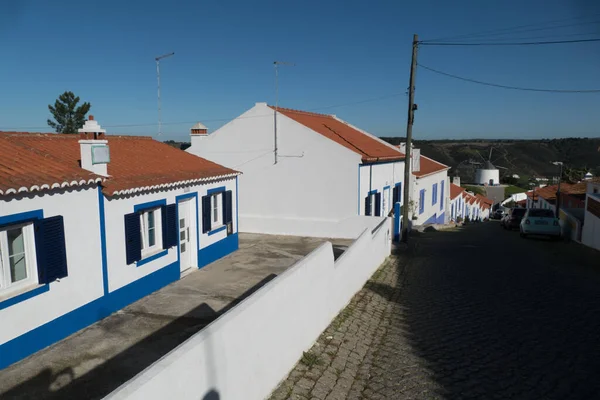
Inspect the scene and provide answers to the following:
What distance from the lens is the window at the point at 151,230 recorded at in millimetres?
10680

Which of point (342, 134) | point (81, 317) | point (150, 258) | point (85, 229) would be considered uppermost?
point (342, 134)

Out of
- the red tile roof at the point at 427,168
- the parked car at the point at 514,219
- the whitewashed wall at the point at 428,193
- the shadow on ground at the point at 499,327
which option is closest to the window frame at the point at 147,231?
the shadow on ground at the point at 499,327

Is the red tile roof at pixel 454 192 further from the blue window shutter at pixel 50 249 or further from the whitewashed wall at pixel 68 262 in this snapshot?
the blue window shutter at pixel 50 249

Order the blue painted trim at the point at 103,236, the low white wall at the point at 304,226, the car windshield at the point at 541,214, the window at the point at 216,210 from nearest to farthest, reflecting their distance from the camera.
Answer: the blue painted trim at the point at 103,236, the window at the point at 216,210, the low white wall at the point at 304,226, the car windshield at the point at 541,214

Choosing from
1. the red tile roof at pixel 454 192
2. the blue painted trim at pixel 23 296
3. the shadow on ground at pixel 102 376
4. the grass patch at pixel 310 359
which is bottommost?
the red tile roof at pixel 454 192

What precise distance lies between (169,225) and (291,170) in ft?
24.0

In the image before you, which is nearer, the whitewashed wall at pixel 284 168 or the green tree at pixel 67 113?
the whitewashed wall at pixel 284 168

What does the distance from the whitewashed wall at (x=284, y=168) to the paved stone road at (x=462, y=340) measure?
532 cm

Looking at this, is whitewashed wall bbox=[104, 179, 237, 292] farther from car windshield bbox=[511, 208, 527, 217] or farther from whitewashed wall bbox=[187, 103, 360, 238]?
car windshield bbox=[511, 208, 527, 217]

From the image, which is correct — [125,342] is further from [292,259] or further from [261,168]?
[261,168]

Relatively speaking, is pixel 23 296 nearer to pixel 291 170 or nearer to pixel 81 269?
pixel 81 269

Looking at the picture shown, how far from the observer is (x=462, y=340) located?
7.20 metres

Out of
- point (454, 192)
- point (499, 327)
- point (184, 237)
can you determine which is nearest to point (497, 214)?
point (454, 192)

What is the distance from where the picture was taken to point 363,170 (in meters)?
17.2
